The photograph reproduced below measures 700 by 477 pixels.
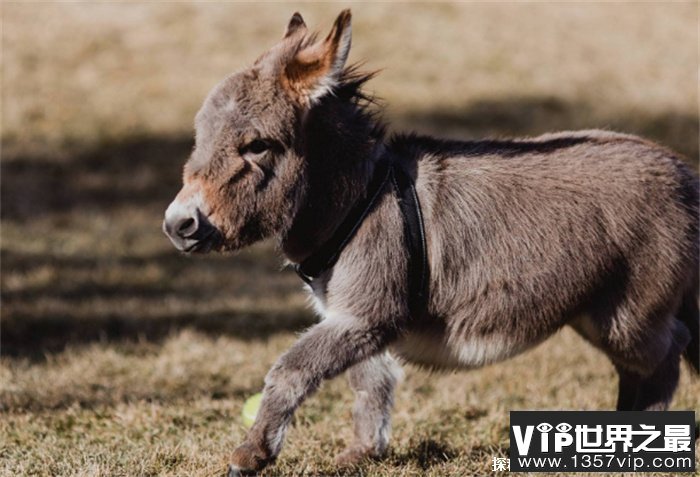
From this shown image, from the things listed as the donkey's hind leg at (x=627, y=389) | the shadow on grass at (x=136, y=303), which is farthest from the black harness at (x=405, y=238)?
the shadow on grass at (x=136, y=303)

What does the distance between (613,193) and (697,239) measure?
598mm

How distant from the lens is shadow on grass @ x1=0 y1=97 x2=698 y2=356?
778 cm

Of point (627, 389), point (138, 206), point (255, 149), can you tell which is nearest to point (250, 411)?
point (255, 149)

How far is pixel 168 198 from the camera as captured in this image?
42.7 ft

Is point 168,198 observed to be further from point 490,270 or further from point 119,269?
point 490,270

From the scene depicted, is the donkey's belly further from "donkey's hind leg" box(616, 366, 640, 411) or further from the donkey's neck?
"donkey's hind leg" box(616, 366, 640, 411)

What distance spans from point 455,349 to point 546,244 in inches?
25.8

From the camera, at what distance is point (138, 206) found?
12.5m

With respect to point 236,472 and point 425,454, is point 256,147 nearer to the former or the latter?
point 236,472

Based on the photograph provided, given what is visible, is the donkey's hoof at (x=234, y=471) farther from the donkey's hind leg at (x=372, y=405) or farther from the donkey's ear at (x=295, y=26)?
the donkey's ear at (x=295, y=26)

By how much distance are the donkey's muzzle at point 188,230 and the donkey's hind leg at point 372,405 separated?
121 centimetres

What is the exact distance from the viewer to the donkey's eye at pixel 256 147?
3.84 meters

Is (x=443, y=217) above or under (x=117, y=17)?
under

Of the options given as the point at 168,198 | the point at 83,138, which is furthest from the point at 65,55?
the point at 168,198
